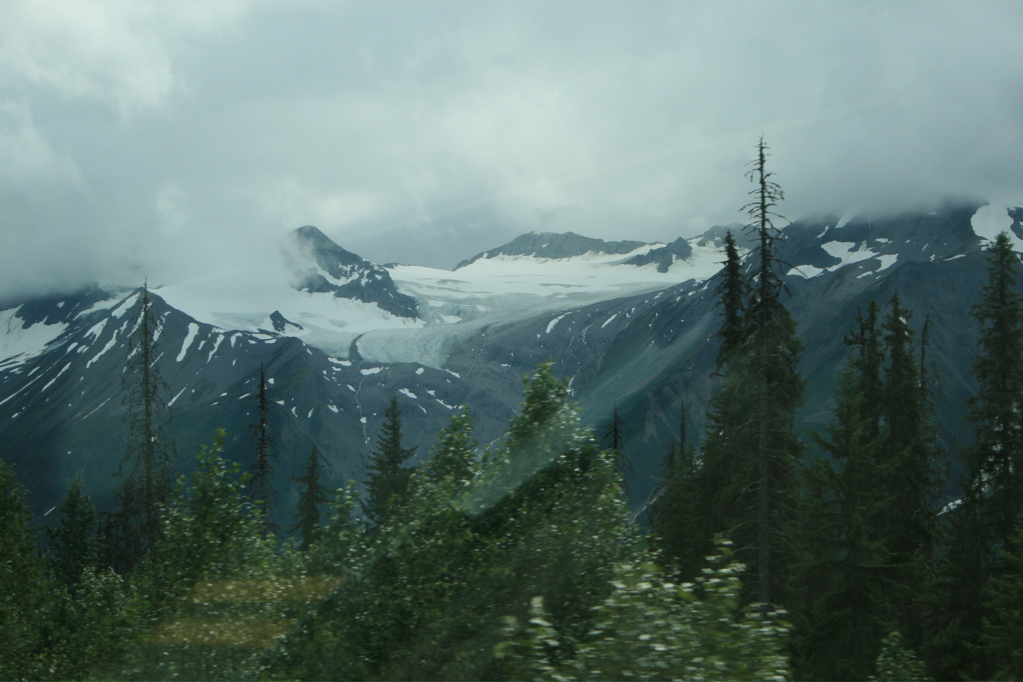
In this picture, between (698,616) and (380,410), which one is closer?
(698,616)

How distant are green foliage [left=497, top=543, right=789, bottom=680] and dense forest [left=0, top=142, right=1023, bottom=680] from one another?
20mm

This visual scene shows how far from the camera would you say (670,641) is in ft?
23.3

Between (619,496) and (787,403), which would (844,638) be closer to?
(787,403)

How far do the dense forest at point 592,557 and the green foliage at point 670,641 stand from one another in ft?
0.07

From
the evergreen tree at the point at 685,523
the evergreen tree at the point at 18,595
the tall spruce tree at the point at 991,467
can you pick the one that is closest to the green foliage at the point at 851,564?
the tall spruce tree at the point at 991,467

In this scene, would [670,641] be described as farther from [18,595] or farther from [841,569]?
[18,595]

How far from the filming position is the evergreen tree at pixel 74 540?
158 feet

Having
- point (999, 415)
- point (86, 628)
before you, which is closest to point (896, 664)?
point (999, 415)

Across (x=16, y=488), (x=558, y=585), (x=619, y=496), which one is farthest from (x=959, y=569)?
(x=16, y=488)

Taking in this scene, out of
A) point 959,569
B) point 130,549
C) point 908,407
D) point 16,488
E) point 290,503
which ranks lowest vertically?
point 290,503

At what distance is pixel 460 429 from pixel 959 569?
20.4 meters

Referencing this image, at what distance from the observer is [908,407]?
1248 inches

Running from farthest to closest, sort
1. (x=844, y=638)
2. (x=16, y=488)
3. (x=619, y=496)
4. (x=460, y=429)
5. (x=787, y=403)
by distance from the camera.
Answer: (x=16, y=488) < (x=787, y=403) < (x=844, y=638) < (x=460, y=429) < (x=619, y=496)

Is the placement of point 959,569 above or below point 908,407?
below
